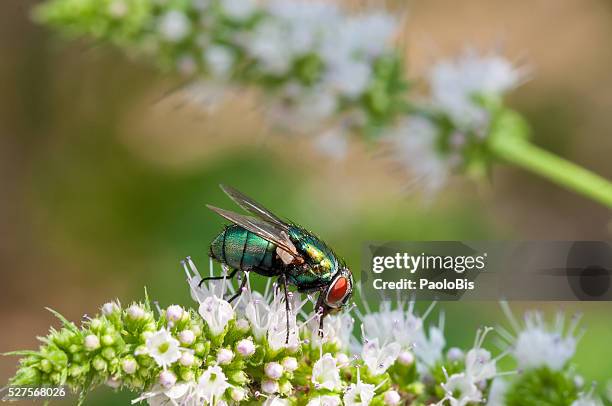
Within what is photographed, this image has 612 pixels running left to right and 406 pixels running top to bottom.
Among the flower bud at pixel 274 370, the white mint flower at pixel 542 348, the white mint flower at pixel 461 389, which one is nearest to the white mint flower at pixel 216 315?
the flower bud at pixel 274 370

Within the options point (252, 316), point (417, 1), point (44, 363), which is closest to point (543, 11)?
point (417, 1)

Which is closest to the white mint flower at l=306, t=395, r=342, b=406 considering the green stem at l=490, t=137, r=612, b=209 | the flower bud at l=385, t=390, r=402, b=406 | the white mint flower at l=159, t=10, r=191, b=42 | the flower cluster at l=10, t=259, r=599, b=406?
the flower cluster at l=10, t=259, r=599, b=406

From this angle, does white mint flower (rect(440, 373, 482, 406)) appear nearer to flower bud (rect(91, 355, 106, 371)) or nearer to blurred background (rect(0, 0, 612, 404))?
flower bud (rect(91, 355, 106, 371))

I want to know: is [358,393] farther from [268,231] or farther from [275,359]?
[268,231]

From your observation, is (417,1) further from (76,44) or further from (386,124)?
(386,124)

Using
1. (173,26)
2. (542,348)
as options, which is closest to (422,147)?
(173,26)

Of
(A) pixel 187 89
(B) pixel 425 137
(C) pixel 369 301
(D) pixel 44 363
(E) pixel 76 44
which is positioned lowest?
(D) pixel 44 363

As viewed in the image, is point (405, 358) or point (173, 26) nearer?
point (405, 358)
